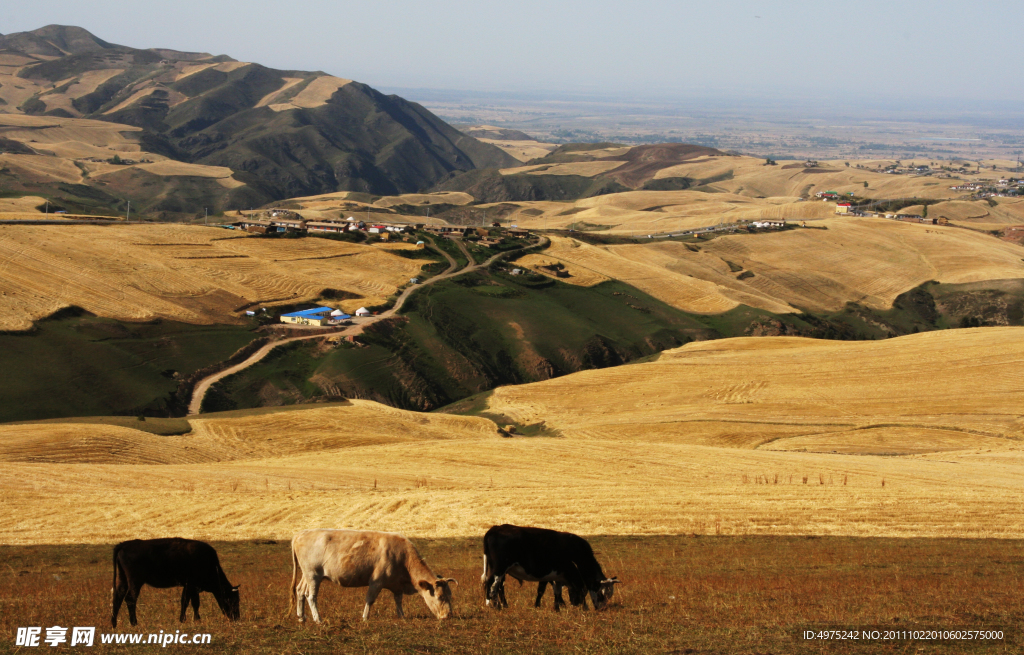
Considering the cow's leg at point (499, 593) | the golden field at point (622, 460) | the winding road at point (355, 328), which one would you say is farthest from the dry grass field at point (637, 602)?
the winding road at point (355, 328)

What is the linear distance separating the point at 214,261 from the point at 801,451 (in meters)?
82.0

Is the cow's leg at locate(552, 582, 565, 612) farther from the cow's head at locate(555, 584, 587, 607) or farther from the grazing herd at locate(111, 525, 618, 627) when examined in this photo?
the grazing herd at locate(111, 525, 618, 627)

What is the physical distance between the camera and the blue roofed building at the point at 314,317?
3816 inches

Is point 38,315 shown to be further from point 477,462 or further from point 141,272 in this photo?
point 477,462

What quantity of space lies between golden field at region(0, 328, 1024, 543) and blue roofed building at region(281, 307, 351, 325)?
25.8 metres

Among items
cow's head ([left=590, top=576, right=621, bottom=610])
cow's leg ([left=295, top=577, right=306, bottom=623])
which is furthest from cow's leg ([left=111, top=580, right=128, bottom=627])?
cow's head ([left=590, top=576, right=621, bottom=610])

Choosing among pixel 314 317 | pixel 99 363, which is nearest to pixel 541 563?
pixel 99 363

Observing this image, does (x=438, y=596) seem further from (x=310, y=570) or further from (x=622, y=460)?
(x=622, y=460)

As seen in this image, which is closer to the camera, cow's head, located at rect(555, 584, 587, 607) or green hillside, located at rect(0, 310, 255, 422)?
cow's head, located at rect(555, 584, 587, 607)
